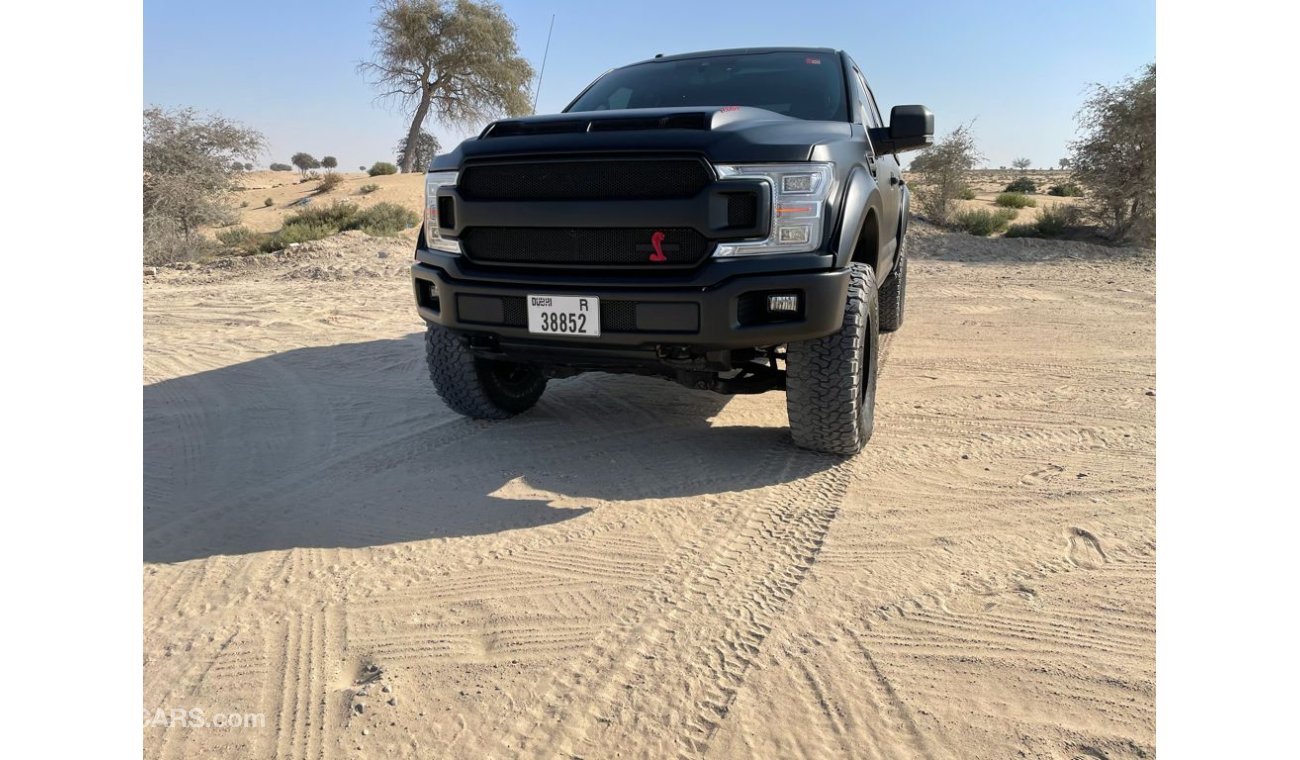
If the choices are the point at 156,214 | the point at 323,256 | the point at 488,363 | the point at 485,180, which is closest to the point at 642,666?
the point at 485,180

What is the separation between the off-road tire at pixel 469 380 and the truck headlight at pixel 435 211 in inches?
19.0

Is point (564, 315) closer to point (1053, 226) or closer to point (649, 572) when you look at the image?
point (649, 572)

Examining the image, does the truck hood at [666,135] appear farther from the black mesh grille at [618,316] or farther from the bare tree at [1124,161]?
the bare tree at [1124,161]

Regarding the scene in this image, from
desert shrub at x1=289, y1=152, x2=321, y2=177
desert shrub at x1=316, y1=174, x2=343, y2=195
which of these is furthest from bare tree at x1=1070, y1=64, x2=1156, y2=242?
desert shrub at x1=289, y1=152, x2=321, y2=177

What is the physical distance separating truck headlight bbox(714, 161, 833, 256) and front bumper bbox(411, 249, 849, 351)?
0.05m

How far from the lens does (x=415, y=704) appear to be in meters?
2.13

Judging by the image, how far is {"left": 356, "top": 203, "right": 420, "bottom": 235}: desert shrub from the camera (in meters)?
15.2

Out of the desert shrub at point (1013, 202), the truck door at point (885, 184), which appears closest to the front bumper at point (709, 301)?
the truck door at point (885, 184)

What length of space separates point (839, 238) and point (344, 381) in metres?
3.59

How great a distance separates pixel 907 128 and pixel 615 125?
177 centimetres

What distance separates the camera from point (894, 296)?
6.49 m

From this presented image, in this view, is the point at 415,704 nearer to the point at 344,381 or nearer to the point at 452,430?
the point at 452,430

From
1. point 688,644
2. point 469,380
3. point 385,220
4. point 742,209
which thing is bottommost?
point 688,644

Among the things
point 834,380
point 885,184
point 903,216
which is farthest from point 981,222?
point 834,380
